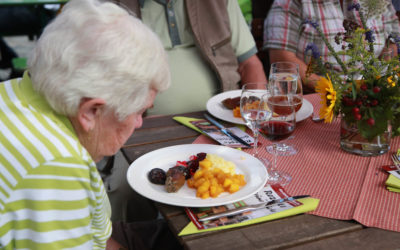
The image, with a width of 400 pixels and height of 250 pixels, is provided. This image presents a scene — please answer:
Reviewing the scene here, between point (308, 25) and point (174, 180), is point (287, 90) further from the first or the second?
point (308, 25)

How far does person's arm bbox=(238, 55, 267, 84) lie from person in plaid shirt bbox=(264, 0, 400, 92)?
326 mm

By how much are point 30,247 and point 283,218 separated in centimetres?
64

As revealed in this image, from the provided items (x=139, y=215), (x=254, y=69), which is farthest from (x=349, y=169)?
(x=254, y=69)

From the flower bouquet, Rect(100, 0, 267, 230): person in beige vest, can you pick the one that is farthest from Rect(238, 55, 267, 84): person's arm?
the flower bouquet

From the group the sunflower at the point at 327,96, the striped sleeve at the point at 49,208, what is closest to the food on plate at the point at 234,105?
the sunflower at the point at 327,96

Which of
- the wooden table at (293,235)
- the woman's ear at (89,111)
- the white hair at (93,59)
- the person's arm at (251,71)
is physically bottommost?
the person's arm at (251,71)

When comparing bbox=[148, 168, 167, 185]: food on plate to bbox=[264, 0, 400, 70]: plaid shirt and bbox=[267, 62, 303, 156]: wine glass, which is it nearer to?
bbox=[267, 62, 303, 156]: wine glass

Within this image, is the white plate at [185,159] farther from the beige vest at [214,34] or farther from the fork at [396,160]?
the beige vest at [214,34]

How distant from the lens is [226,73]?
230cm

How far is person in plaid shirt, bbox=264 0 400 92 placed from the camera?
253 centimetres

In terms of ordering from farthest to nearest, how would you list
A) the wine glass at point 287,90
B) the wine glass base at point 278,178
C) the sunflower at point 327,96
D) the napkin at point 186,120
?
the napkin at point 186,120 → the wine glass at point 287,90 → the sunflower at point 327,96 → the wine glass base at point 278,178

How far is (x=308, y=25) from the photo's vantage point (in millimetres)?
2592

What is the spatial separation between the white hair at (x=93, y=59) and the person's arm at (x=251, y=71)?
1.52 m

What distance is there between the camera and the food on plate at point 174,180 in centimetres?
111
